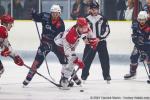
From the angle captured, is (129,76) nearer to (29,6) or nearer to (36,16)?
(36,16)

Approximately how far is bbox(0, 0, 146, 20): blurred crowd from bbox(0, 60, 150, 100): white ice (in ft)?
6.84

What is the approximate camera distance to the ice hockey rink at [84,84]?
6938 mm

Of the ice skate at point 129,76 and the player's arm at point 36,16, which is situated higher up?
the player's arm at point 36,16

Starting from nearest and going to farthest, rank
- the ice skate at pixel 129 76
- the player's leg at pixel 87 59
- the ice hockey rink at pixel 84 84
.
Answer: the ice hockey rink at pixel 84 84 < the player's leg at pixel 87 59 < the ice skate at pixel 129 76

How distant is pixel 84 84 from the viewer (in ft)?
26.0

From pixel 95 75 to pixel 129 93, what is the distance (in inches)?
69.4

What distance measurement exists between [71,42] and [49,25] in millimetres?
430

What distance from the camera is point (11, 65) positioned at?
9.97 m

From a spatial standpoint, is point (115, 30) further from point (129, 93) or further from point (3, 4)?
point (129, 93)

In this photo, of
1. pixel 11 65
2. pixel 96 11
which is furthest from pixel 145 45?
pixel 11 65

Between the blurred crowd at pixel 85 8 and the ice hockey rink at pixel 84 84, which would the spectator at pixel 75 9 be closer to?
the blurred crowd at pixel 85 8

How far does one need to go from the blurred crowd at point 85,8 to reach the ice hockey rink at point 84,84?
0.31 meters

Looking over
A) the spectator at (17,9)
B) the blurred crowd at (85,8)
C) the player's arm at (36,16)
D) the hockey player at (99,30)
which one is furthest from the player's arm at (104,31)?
the spectator at (17,9)

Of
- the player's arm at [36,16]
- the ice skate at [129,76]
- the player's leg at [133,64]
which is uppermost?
the player's arm at [36,16]
